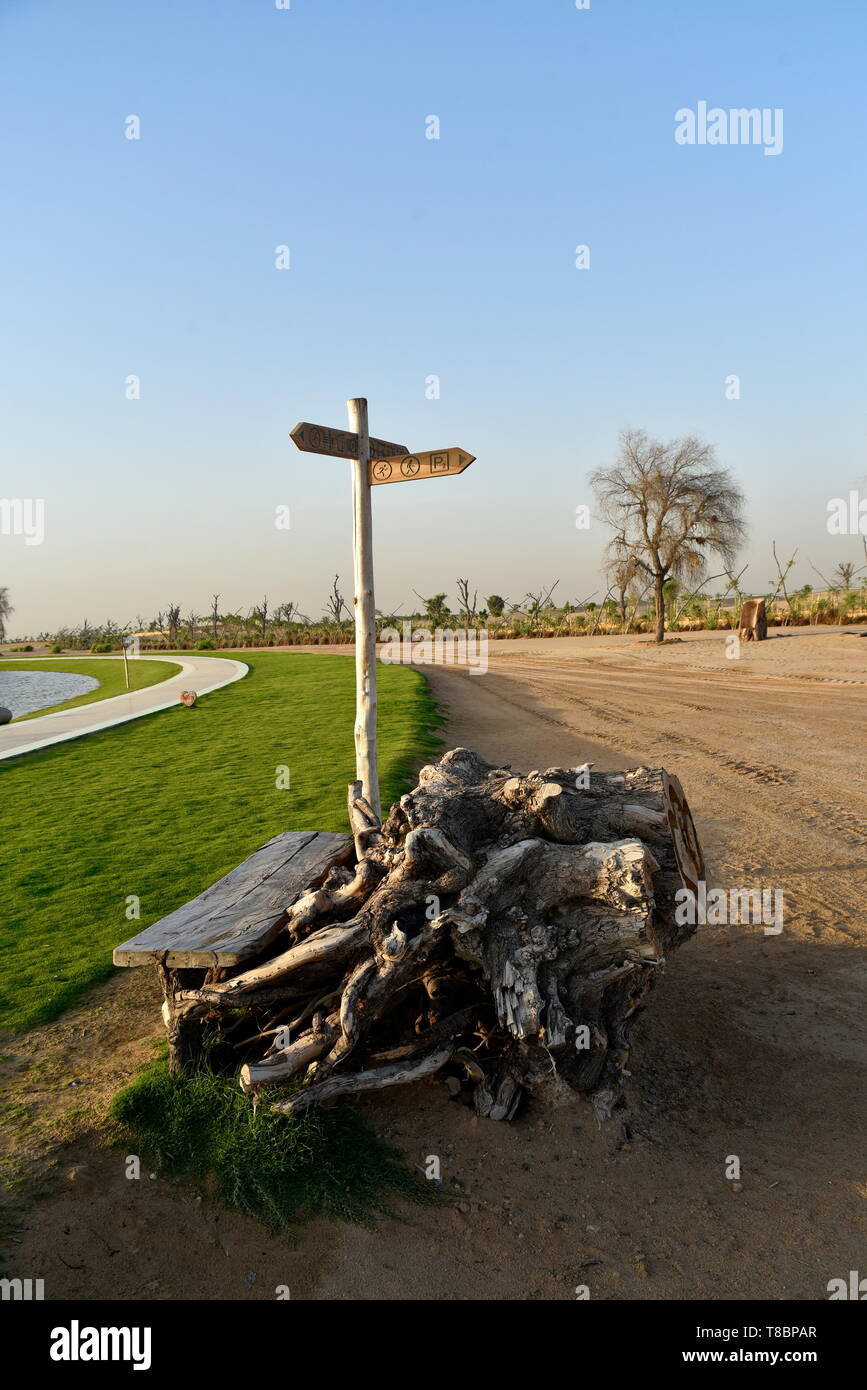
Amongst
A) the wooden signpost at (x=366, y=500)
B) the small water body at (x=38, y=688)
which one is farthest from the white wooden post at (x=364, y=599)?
the small water body at (x=38, y=688)

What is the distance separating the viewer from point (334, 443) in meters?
6.59

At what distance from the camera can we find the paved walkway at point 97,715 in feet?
47.2

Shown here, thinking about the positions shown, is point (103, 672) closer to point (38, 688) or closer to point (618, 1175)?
point (38, 688)

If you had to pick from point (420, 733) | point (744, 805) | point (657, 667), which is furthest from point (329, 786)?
point (657, 667)

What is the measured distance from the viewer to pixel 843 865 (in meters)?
7.12

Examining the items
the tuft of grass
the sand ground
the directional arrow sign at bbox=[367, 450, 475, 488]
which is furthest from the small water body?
the sand ground

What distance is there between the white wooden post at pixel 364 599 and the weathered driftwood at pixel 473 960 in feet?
8.85

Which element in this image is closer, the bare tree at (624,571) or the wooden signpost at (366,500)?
the wooden signpost at (366,500)

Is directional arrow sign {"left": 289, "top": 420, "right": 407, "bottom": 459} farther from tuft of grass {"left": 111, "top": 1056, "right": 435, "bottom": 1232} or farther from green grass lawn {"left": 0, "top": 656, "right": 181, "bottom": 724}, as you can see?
green grass lawn {"left": 0, "top": 656, "right": 181, "bottom": 724}

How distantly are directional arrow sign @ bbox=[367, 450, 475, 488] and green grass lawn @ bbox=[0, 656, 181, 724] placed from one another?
46.8ft

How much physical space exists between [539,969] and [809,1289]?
5.11 ft

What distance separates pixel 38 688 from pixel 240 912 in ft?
91.3

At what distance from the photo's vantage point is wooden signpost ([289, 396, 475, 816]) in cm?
660

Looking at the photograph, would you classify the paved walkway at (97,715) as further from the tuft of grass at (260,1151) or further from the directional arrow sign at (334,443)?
the tuft of grass at (260,1151)
